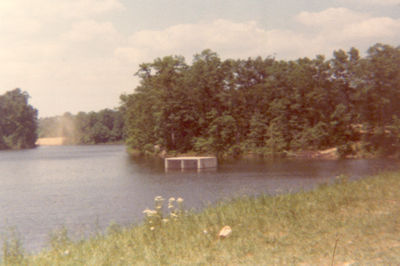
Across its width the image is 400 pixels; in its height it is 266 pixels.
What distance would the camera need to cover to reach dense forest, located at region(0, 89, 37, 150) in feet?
456

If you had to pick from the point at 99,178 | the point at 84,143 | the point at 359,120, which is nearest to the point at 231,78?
the point at 359,120

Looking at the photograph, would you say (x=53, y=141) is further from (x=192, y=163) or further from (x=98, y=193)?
(x=98, y=193)

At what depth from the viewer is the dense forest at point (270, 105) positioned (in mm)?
62219

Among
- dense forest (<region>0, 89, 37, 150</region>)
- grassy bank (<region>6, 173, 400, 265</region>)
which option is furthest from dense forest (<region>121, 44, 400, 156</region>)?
dense forest (<region>0, 89, 37, 150</region>)

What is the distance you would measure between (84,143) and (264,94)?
372 feet

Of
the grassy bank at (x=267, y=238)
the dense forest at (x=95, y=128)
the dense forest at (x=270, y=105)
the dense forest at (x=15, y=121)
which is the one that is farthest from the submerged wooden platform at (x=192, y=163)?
the dense forest at (x=95, y=128)

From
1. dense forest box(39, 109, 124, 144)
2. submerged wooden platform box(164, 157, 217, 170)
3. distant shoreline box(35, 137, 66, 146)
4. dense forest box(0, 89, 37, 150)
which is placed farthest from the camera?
distant shoreline box(35, 137, 66, 146)

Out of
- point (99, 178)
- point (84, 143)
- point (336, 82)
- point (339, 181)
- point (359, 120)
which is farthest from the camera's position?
point (84, 143)

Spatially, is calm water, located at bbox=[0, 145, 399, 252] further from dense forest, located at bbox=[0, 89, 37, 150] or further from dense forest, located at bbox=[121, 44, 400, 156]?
dense forest, located at bbox=[0, 89, 37, 150]

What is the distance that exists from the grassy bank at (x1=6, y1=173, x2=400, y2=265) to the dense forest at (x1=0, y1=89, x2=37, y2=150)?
137 m

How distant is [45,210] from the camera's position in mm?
26953

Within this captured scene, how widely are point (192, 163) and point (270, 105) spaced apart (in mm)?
24894

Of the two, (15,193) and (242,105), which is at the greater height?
(242,105)

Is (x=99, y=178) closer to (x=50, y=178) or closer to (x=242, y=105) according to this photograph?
(x=50, y=178)
